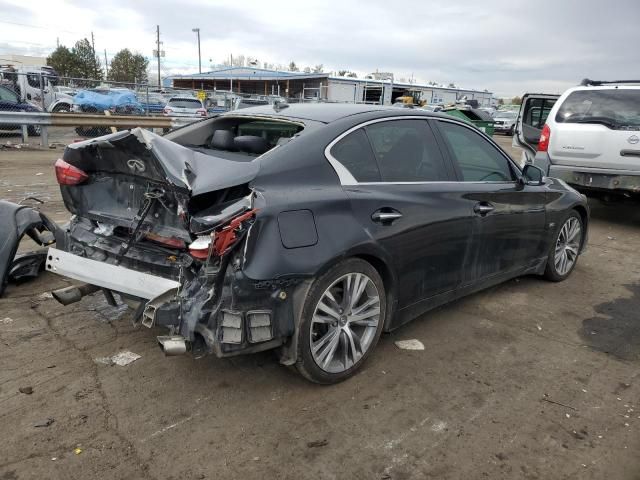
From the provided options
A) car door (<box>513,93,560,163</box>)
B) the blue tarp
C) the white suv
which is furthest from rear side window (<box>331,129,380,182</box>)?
the blue tarp

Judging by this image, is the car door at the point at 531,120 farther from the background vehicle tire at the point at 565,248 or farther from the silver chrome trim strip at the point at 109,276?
the silver chrome trim strip at the point at 109,276

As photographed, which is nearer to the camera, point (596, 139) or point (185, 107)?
point (596, 139)

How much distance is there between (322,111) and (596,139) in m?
5.48

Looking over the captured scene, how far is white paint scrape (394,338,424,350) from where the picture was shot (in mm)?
3791

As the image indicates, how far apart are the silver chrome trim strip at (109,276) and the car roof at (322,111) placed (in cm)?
146

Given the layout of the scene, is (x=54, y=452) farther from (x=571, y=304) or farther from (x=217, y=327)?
(x=571, y=304)

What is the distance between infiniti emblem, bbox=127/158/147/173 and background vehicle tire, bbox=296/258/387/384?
1.22 meters

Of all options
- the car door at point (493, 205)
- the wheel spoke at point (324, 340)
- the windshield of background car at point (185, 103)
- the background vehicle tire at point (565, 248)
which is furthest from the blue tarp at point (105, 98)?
the wheel spoke at point (324, 340)

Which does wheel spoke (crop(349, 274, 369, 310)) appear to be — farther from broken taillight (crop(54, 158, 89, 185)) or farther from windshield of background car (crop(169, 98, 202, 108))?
windshield of background car (crop(169, 98, 202, 108))

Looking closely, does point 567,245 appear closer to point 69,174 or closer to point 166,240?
point 166,240

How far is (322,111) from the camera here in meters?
3.66

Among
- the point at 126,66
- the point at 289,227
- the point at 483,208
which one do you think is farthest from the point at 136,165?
the point at 126,66

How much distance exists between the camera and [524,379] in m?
3.43

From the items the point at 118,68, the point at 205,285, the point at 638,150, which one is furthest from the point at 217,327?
the point at 118,68
